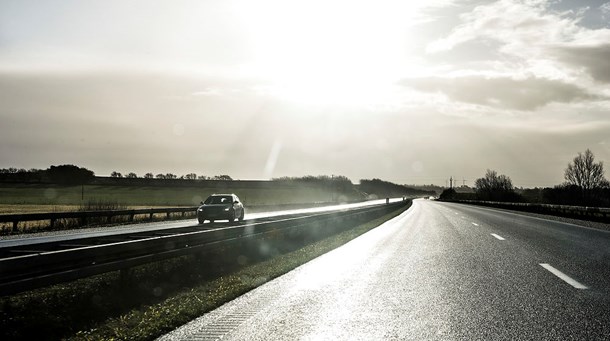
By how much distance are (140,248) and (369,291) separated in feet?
13.1

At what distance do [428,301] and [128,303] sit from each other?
14.5 ft

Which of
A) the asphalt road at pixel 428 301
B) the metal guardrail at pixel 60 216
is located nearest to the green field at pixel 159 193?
the metal guardrail at pixel 60 216

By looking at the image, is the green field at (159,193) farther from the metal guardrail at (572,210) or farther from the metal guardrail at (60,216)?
the metal guardrail at (60,216)

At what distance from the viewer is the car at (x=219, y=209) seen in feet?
92.8

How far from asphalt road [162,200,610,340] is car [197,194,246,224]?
54.6 feet

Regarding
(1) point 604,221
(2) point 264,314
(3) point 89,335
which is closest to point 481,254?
(2) point 264,314

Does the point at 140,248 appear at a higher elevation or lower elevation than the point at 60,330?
higher

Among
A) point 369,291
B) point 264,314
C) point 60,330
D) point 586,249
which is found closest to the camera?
point 60,330

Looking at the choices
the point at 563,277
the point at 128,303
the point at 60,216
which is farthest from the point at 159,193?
the point at 563,277

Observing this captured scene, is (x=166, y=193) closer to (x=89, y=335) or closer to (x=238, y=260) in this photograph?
(x=238, y=260)

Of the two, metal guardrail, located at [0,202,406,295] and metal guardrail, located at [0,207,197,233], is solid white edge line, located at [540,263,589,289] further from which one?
metal guardrail, located at [0,207,197,233]

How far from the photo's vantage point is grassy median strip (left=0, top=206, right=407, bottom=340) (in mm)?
6000

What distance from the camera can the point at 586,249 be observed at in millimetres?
13867

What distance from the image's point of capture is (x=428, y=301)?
7148mm
